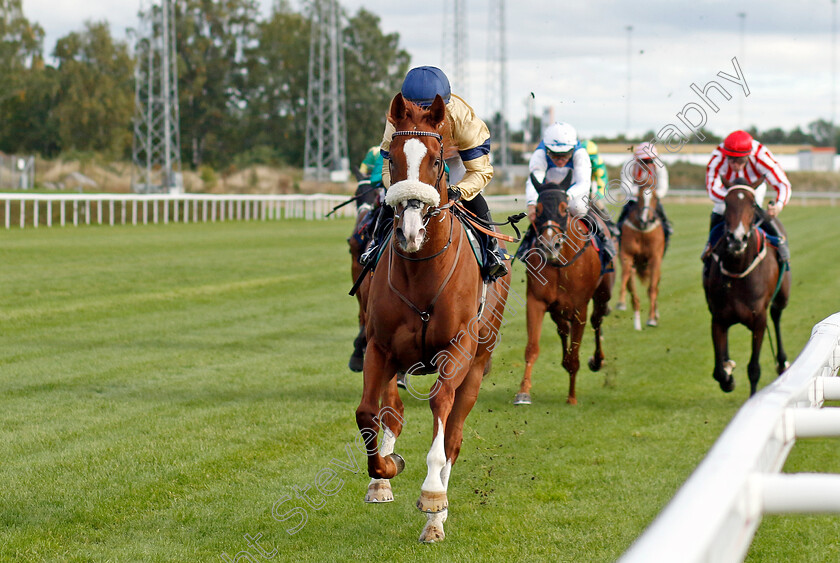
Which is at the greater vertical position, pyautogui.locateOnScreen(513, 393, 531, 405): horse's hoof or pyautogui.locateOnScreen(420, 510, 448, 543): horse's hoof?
pyautogui.locateOnScreen(420, 510, 448, 543): horse's hoof

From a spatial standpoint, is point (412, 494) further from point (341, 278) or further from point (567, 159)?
point (341, 278)

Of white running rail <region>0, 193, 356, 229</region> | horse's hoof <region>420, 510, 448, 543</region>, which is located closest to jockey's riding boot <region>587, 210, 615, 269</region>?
horse's hoof <region>420, 510, 448, 543</region>

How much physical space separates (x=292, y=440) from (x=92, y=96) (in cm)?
4952

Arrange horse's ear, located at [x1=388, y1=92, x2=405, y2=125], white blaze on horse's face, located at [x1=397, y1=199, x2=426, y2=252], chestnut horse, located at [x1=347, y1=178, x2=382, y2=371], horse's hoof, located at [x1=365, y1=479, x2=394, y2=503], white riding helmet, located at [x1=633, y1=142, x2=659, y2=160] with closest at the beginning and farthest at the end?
white blaze on horse's face, located at [x1=397, y1=199, x2=426, y2=252] < horse's ear, located at [x1=388, y1=92, x2=405, y2=125] < horse's hoof, located at [x1=365, y1=479, x2=394, y2=503] < chestnut horse, located at [x1=347, y1=178, x2=382, y2=371] < white riding helmet, located at [x1=633, y1=142, x2=659, y2=160]

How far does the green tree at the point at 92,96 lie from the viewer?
5003cm

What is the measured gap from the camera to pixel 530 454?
5660 mm

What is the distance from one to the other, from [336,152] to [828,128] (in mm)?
53233

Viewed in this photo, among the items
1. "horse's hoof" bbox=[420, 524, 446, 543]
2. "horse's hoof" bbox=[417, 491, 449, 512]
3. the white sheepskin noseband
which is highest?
the white sheepskin noseband

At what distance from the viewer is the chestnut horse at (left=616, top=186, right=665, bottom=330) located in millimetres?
11664

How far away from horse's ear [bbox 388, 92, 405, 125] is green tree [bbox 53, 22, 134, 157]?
48356 mm

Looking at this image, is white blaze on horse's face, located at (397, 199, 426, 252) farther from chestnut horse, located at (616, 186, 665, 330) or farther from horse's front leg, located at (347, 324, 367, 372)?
chestnut horse, located at (616, 186, 665, 330)

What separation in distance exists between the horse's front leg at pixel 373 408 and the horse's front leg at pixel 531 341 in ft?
9.16

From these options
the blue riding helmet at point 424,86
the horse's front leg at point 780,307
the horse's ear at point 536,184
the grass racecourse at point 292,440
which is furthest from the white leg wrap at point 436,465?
the horse's front leg at point 780,307

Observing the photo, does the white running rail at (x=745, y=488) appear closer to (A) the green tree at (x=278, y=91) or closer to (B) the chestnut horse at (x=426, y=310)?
(B) the chestnut horse at (x=426, y=310)
